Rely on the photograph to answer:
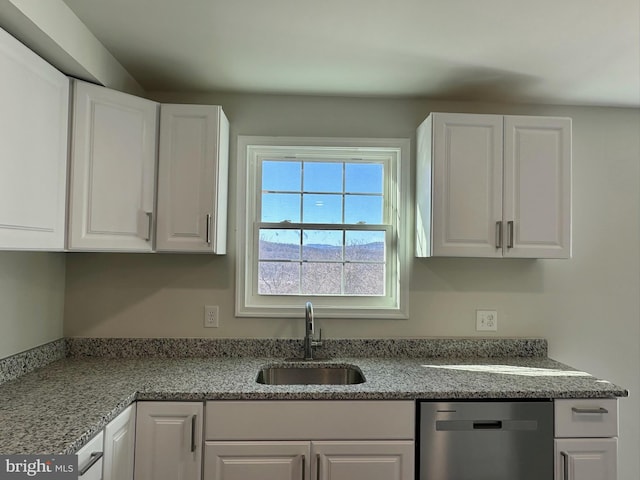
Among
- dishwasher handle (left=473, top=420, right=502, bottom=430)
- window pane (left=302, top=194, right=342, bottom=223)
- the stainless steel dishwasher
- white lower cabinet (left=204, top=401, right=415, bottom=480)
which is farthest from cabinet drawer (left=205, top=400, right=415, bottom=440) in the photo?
window pane (left=302, top=194, right=342, bottom=223)

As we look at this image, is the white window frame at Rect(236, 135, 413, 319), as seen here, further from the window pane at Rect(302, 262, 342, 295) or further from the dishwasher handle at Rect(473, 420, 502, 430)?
the dishwasher handle at Rect(473, 420, 502, 430)

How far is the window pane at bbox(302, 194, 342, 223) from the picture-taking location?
8.32 feet

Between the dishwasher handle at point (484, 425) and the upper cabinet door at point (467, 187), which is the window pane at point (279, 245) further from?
the dishwasher handle at point (484, 425)

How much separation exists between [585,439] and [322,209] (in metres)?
1.68

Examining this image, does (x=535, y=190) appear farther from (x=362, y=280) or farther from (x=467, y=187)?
(x=362, y=280)

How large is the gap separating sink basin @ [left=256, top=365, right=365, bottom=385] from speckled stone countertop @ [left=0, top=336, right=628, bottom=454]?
0.06 metres

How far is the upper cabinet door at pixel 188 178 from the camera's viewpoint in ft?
6.82

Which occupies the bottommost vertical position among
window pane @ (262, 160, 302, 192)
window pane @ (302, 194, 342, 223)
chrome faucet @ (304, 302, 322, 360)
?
chrome faucet @ (304, 302, 322, 360)

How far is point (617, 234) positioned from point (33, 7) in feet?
9.85

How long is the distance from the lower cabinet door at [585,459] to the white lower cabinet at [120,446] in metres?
1.74

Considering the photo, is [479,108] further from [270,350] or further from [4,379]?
[4,379]

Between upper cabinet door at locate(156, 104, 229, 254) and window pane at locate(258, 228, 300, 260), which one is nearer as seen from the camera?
upper cabinet door at locate(156, 104, 229, 254)

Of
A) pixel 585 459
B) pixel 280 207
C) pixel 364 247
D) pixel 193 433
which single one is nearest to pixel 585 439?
pixel 585 459

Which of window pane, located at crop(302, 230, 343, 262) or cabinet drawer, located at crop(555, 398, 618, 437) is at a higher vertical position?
window pane, located at crop(302, 230, 343, 262)
